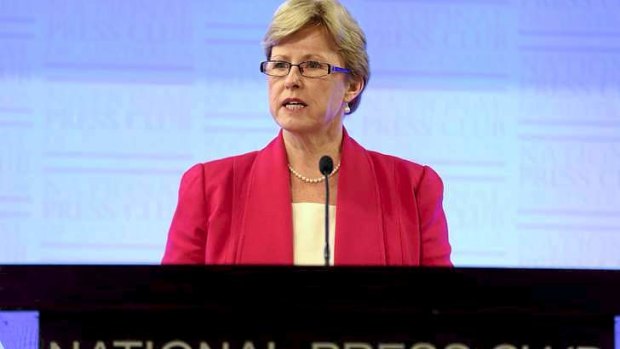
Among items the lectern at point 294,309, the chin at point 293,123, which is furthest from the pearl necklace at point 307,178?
the lectern at point 294,309

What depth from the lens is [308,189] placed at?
7.93ft

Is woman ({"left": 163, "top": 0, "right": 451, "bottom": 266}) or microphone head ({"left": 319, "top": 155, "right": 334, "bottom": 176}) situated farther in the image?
woman ({"left": 163, "top": 0, "right": 451, "bottom": 266})

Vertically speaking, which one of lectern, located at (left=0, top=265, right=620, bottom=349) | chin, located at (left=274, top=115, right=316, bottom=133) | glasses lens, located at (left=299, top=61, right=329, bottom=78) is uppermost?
glasses lens, located at (left=299, top=61, right=329, bottom=78)

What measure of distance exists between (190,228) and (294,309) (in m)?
0.85

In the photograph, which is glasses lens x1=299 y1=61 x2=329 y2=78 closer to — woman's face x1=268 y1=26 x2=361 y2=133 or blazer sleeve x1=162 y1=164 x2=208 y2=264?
woman's face x1=268 y1=26 x2=361 y2=133

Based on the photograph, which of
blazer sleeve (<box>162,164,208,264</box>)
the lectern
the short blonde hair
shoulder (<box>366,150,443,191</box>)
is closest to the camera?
the lectern

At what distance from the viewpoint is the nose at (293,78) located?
236 cm

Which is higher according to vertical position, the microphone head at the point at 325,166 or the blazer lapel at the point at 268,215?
the microphone head at the point at 325,166

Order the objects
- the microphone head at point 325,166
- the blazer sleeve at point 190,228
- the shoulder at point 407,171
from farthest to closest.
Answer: the shoulder at point 407,171
the blazer sleeve at point 190,228
the microphone head at point 325,166

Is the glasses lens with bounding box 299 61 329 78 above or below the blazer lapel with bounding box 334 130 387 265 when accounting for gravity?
above

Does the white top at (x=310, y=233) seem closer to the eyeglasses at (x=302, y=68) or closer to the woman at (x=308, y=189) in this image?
the woman at (x=308, y=189)

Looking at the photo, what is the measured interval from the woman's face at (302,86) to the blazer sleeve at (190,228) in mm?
256

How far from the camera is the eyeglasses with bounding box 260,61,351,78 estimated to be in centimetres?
238

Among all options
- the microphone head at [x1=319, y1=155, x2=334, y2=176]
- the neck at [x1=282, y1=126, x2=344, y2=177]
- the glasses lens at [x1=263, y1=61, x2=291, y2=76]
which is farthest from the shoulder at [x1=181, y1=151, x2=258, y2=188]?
the microphone head at [x1=319, y1=155, x2=334, y2=176]
